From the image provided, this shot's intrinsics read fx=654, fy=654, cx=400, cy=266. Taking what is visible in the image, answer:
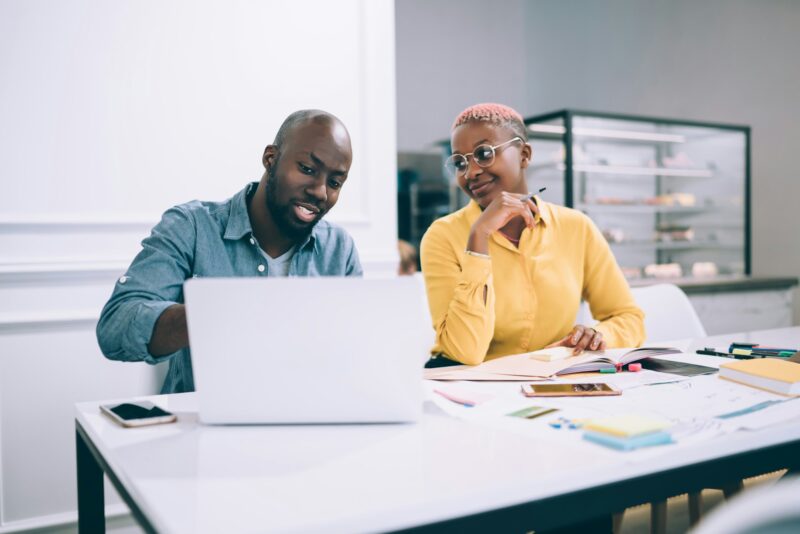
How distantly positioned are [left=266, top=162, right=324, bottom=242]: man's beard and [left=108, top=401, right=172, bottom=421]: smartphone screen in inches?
22.1

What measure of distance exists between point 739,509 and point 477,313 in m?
1.27

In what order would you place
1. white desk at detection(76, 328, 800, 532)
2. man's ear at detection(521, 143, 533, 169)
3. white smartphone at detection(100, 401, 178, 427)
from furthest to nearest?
man's ear at detection(521, 143, 533, 169), white smartphone at detection(100, 401, 178, 427), white desk at detection(76, 328, 800, 532)

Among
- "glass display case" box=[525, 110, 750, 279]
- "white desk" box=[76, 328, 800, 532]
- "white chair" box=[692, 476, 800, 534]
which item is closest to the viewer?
"white chair" box=[692, 476, 800, 534]

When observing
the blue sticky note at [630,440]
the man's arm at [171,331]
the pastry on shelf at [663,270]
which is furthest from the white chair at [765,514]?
the pastry on shelf at [663,270]

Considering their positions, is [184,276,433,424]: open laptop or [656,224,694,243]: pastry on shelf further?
[656,224,694,243]: pastry on shelf

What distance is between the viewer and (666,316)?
6.98 feet

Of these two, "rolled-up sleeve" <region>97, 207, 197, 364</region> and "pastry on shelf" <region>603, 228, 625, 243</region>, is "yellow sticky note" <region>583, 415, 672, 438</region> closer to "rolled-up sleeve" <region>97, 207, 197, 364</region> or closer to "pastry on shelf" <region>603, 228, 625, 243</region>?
"rolled-up sleeve" <region>97, 207, 197, 364</region>

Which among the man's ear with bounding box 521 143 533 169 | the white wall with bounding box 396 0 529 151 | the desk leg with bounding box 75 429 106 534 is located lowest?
the desk leg with bounding box 75 429 106 534

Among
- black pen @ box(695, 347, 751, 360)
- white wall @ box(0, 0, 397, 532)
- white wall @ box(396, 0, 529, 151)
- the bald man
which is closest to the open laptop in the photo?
the bald man

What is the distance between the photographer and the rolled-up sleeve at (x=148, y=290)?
1239mm

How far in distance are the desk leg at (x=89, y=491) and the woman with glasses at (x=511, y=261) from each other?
2.80 feet

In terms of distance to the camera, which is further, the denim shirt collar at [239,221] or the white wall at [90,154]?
the white wall at [90,154]

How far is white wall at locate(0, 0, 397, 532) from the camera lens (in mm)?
2076

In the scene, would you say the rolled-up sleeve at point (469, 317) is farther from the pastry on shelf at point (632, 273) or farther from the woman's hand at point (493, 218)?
the pastry on shelf at point (632, 273)
